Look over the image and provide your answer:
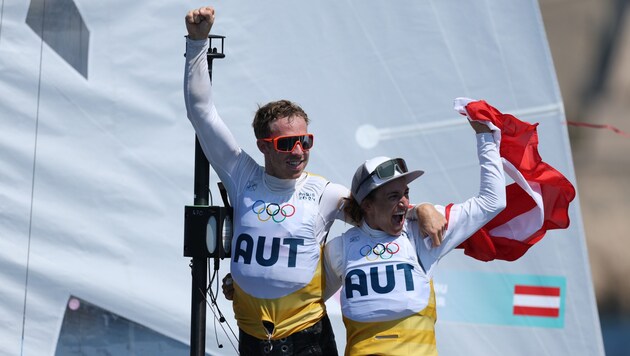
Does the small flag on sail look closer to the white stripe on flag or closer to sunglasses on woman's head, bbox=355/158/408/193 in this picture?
the white stripe on flag

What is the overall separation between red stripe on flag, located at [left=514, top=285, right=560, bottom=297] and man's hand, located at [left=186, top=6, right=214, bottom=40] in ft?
5.13

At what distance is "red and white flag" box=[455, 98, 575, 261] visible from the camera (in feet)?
9.34

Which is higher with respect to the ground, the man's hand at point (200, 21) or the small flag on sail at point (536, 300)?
the man's hand at point (200, 21)

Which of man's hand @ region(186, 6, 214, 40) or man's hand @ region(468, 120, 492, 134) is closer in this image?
man's hand @ region(186, 6, 214, 40)

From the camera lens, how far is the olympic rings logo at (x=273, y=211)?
8.75ft

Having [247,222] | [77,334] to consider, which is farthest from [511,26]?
[77,334]

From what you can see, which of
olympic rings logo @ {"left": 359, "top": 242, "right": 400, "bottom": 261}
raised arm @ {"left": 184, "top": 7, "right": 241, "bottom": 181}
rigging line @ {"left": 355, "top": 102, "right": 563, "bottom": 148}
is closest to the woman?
olympic rings logo @ {"left": 359, "top": 242, "right": 400, "bottom": 261}

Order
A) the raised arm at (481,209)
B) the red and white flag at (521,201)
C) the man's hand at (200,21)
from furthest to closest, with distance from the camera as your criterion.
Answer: the red and white flag at (521,201), the raised arm at (481,209), the man's hand at (200,21)

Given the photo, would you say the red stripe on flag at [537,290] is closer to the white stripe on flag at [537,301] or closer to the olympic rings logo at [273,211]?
the white stripe on flag at [537,301]

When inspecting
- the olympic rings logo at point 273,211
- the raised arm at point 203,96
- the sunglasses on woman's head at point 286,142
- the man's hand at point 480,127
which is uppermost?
the raised arm at point 203,96

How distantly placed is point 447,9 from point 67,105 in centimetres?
125

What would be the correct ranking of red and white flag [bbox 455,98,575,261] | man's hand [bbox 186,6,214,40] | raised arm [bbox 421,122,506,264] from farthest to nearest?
red and white flag [bbox 455,98,575,261] < raised arm [bbox 421,122,506,264] < man's hand [bbox 186,6,214,40]

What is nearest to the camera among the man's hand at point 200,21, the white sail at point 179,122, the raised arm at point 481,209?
the man's hand at point 200,21

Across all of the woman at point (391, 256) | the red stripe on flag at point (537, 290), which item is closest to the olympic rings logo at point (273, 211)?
the woman at point (391, 256)
